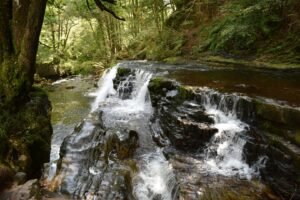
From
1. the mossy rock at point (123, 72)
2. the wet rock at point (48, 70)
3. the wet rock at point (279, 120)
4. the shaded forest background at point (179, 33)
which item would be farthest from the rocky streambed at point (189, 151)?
the wet rock at point (48, 70)

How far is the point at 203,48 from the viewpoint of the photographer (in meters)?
13.7

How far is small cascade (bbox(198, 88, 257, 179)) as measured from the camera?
20.5 ft

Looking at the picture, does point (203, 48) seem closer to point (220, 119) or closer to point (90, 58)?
point (220, 119)

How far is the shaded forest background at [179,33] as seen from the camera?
10227mm

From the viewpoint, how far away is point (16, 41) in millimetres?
4355

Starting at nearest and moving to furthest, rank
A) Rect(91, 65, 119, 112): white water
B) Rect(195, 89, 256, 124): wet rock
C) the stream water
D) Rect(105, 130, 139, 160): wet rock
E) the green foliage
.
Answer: the stream water → Rect(195, 89, 256, 124): wet rock → Rect(105, 130, 139, 160): wet rock → the green foliage → Rect(91, 65, 119, 112): white water

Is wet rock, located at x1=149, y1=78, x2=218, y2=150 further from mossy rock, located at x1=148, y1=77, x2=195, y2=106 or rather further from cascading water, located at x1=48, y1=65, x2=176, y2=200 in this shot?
cascading water, located at x1=48, y1=65, x2=176, y2=200

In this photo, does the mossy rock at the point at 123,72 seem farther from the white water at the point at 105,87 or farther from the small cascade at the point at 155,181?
the small cascade at the point at 155,181

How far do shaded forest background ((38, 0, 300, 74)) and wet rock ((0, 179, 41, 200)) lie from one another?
3.52 m

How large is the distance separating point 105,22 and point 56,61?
4919 millimetres

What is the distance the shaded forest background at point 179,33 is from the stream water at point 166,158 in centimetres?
232

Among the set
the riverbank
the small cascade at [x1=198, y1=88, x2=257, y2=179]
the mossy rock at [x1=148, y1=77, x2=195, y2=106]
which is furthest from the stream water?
the riverbank

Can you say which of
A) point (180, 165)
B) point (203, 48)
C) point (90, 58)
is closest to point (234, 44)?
point (203, 48)

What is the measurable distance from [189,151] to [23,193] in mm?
4568
